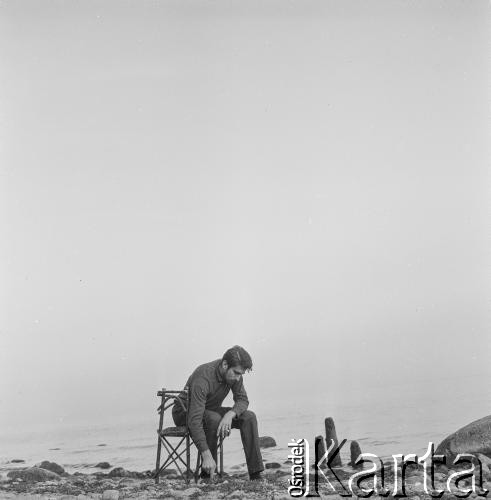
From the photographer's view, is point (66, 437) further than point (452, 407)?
No

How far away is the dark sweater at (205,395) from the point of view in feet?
24.0

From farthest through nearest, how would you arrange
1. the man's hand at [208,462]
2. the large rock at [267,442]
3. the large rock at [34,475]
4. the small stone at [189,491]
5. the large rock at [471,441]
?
1. the large rock at [267,442]
2. the large rock at [471,441]
3. the large rock at [34,475]
4. the man's hand at [208,462]
5. the small stone at [189,491]

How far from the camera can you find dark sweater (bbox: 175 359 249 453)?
7.32 meters

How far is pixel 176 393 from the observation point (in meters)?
7.63

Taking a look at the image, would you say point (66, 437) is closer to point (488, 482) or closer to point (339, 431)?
point (339, 431)

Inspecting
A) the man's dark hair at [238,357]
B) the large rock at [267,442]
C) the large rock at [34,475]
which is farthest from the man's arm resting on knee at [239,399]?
the large rock at [267,442]

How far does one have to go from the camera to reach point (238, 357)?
7.31m

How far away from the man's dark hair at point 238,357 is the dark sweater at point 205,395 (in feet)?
0.58

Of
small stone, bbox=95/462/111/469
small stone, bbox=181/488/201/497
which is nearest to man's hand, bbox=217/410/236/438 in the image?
small stone, bbox=181/488/201/497

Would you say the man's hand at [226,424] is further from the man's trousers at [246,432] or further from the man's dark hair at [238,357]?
the man's dark hair at [238,357]

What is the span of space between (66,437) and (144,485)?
8.83 m

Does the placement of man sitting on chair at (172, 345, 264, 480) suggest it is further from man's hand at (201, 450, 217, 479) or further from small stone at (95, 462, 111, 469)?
small stone at (95, 462, 111, 469)

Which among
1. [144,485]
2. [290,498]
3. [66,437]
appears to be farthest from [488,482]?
[66,437]

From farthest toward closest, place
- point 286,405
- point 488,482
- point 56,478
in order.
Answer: point 286,405
point 56,478
point 488,482
